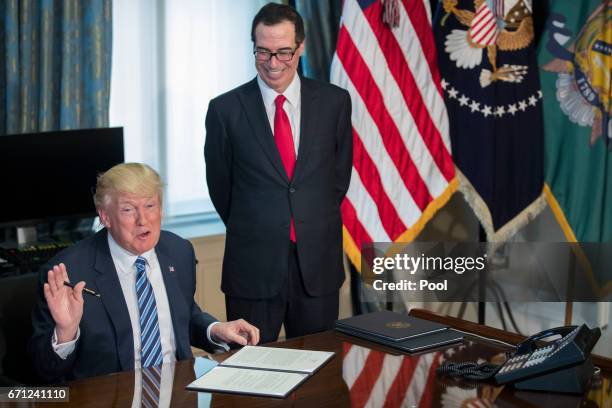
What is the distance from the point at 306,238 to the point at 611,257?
2137mm

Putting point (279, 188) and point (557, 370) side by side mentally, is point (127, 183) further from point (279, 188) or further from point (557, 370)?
point (557, 370)

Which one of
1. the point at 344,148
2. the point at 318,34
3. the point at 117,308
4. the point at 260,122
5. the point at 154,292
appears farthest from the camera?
the point at 318,34

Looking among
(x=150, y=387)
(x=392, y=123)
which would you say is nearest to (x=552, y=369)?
(x=150, y=387)

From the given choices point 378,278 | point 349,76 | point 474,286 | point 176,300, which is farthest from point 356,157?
point 176,300

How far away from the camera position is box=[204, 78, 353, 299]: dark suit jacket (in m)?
3.51

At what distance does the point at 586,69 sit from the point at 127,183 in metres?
2.90

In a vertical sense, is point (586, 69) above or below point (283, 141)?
above

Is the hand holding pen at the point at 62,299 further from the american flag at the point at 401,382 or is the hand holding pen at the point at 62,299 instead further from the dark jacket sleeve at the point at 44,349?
the american flag at the point at 401,382

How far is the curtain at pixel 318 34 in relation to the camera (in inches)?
190

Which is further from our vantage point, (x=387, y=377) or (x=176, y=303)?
(x=176, y=303)

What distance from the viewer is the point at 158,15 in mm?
4750

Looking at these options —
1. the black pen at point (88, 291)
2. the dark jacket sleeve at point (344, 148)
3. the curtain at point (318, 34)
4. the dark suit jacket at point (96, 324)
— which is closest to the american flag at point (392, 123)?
the curtain at point (318, 34)

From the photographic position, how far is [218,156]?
360 centimetres

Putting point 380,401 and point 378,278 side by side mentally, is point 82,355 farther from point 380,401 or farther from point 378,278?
point 378,278
